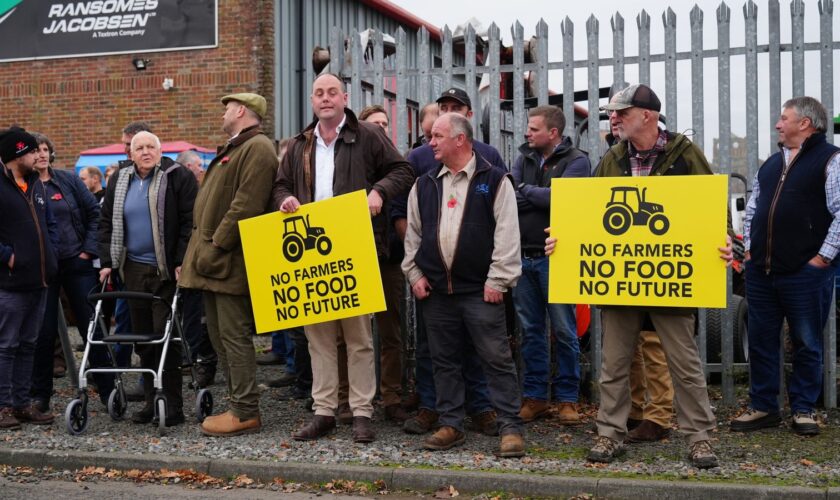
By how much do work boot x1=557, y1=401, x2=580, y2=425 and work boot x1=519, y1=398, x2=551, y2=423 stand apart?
0.15 m

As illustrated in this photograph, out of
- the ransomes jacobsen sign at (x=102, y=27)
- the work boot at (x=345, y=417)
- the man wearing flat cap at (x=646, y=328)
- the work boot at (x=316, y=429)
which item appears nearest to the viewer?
the man wearing flat cap at (x=646, y=328)

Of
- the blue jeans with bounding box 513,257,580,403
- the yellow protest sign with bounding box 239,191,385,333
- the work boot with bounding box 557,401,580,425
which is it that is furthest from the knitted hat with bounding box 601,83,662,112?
the work boot with bounding box 557,401,580,425

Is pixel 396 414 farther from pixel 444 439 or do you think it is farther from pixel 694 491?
pixel 694 491

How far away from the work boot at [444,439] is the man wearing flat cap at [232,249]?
1336mm

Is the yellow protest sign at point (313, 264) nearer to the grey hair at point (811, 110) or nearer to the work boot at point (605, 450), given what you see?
the work boot at point (605, 450)

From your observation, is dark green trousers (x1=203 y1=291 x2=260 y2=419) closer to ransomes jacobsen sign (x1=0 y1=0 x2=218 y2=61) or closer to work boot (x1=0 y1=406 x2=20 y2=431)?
work boot (x1=0 y1=406 x2=20 y2=431)

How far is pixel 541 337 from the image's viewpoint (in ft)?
23.8

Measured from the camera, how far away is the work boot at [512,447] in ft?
20.0

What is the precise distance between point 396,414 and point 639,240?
231 centimetres

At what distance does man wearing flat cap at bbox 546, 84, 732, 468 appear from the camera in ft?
19.3

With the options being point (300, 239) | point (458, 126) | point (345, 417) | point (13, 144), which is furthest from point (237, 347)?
point (13, 144)

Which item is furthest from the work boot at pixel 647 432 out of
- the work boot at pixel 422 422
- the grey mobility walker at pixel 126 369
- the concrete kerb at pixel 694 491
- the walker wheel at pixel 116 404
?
the walker wheel at pixel 116 404

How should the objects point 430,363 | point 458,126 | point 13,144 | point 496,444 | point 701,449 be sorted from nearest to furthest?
point 701,449 → point 458,126 → point 496,444 → point 430,363 → point 13,144

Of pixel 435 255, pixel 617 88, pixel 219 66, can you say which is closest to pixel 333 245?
pixel 435 255
